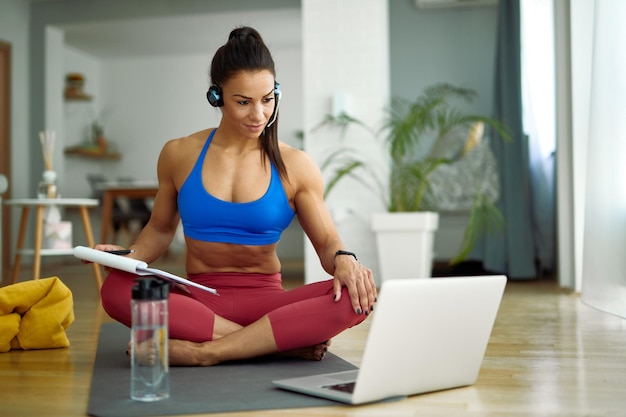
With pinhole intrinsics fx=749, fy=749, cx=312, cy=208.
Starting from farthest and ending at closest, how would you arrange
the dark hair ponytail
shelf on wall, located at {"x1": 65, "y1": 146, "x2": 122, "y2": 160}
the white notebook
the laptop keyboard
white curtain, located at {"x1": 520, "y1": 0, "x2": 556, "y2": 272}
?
shelf on wall, located at {"x1": 65, "y1": 146, "x2": 122, "y2": 160} < white curtain, located at {"x1": 520, "y1": 0, "x2": 556, "y2": 272} < the dark hair ponytail < the white notebook < the laptop keyboard

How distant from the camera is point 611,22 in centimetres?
310

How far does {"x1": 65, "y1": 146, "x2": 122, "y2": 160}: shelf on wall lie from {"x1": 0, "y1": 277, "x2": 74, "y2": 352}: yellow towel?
5.93 m

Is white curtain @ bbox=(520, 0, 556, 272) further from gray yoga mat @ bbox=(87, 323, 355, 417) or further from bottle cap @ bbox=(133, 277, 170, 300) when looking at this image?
bottle cap @ bbox=(133, 277, 170, 300)

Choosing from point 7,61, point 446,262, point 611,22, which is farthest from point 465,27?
point 7,61

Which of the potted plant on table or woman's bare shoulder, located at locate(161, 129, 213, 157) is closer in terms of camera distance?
woman's bare shoulder, located at locate(161, 129, 213, 157)

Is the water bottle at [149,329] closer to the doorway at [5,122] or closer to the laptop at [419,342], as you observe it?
the laptop at [419,342]

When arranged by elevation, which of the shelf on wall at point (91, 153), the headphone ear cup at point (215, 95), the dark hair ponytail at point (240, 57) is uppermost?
the shelf on wall at point (91, 153)

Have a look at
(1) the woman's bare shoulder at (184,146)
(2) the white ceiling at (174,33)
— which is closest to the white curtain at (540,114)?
(2) the white ceiling at (174,33)

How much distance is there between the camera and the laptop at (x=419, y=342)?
58.1 inches

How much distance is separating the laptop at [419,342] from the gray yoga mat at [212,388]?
8 cm

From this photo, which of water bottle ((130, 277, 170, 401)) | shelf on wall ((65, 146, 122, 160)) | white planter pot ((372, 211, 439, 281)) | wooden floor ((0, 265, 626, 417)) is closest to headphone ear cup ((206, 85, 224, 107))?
water bottle ((130, 277, 170, 401))

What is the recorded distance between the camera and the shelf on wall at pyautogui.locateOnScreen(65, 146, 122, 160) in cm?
807

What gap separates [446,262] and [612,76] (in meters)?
3.31

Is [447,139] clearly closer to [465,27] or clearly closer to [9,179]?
[465,27]
